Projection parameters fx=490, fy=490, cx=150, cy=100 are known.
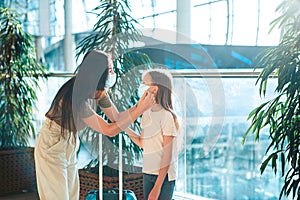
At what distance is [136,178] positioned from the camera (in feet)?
11.5

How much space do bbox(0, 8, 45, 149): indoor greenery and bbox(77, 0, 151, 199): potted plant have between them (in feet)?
3.62

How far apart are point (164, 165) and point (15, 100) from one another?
8.30 ft

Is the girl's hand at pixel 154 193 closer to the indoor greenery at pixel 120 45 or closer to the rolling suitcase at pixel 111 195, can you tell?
the rolling suitcase at pixel 111 195

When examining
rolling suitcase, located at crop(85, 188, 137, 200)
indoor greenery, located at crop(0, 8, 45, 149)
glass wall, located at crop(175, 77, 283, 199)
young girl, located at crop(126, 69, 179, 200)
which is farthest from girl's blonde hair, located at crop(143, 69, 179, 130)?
indoor greenery, located at crop(0, 8, 45, 149)

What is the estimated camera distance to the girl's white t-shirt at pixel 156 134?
2.42 m

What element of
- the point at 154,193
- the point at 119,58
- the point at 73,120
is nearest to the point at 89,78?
the point at 73,120

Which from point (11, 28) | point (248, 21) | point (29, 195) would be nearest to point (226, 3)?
point (248, 21)

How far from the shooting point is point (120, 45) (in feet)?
11.7

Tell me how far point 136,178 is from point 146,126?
3.50 feet

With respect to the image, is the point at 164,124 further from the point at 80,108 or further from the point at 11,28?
the point at 11,28

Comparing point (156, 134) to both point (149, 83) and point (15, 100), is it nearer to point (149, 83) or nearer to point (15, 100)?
point (149, 83)

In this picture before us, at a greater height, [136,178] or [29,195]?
[136,178]

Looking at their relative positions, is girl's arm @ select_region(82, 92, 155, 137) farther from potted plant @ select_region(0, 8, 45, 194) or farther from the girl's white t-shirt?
potted plant @ select_region(0, 8, 45, 194)

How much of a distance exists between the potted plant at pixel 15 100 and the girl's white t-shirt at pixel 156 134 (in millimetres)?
2321
